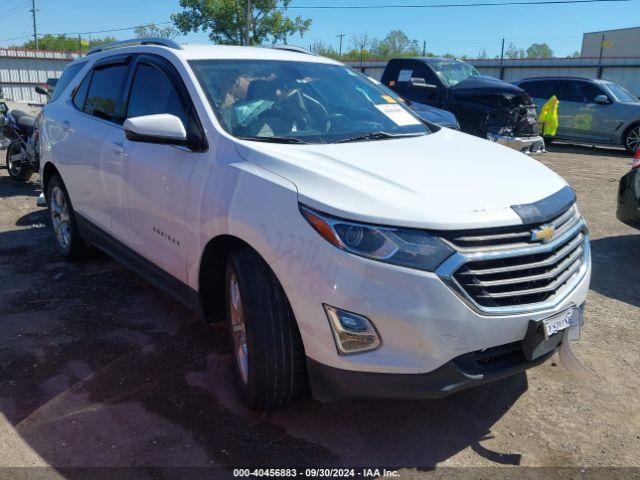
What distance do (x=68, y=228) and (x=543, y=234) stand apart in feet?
13.9

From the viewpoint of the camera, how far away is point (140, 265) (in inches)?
154

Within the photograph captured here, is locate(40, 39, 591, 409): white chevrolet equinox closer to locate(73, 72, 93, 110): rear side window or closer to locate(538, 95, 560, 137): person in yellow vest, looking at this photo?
locate(73, 72, 93, 110): rear side window

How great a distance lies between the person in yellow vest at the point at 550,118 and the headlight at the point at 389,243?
12.8 m

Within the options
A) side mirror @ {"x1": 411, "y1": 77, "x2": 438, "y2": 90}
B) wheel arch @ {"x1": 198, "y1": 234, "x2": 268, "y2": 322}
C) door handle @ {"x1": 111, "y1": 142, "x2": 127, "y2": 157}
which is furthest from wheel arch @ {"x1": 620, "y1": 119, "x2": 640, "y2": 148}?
wheel arch @ {"x1": 198, "y1": 234, "x2": 268, "y2": 322}

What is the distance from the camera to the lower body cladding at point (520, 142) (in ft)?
35.4

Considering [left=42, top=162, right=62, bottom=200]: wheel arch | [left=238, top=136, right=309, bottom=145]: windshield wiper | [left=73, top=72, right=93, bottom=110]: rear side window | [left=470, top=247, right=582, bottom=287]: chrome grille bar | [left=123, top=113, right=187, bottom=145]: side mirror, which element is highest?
[left=73, top=72, right=93, bottom=110]: rear side window

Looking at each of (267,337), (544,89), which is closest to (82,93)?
(267,337)

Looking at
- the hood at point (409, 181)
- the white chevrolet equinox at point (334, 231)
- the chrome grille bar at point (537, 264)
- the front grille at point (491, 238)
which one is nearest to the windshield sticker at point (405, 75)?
the white chevrolet equinox at point (334, 231)

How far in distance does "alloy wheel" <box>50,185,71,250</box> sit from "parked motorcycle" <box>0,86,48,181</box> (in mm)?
3347

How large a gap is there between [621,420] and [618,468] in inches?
16.4

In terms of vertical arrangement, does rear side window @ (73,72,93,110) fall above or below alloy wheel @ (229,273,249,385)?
above

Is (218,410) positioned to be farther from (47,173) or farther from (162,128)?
(47,173)

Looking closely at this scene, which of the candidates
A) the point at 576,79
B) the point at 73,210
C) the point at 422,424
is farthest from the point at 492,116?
the point at 422,424

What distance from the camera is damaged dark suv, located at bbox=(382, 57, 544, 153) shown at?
10.9m
